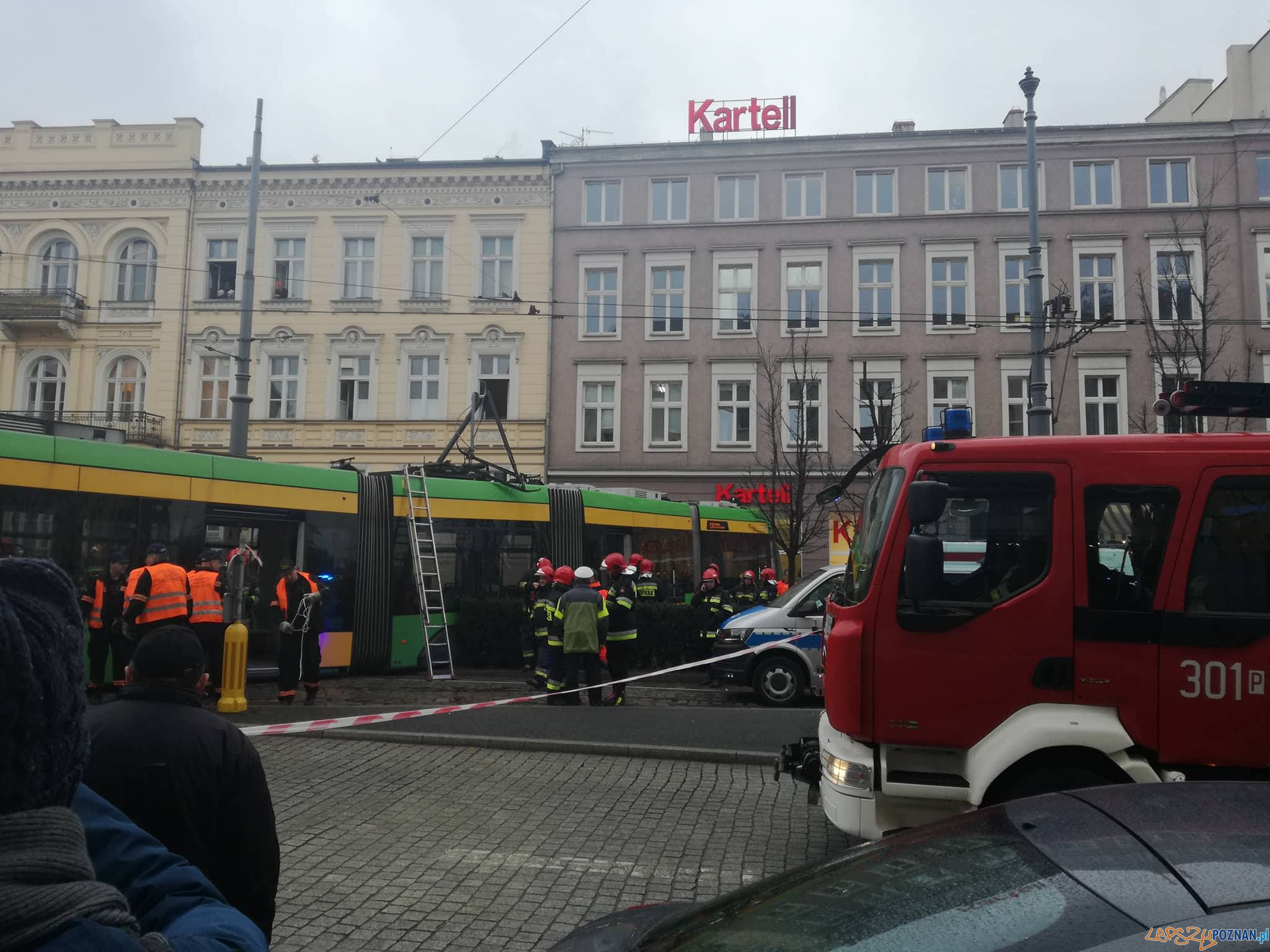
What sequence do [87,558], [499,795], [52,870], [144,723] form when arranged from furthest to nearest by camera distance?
[87,558] < [499,795] < [144,723] < [52,870]

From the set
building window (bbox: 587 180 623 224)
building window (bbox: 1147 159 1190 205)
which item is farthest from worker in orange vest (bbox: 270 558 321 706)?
building window (bbox: 1147 159 1190 205)

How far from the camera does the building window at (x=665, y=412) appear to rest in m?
32.1

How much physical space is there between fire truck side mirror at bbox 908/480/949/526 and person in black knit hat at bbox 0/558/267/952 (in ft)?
13.4

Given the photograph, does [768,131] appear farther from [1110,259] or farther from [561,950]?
[561,950]

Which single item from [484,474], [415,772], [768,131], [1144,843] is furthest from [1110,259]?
A: [1144,843]

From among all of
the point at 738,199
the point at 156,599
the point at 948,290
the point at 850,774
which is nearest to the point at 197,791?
the point at 850,774

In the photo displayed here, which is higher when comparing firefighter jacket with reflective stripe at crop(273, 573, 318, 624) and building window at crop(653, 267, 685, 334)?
building window at crop(653, 267, 685, 334)

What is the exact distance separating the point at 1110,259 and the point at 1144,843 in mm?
33053

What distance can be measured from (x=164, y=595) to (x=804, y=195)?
2595cm

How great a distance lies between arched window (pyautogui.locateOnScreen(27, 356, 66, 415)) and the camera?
32844 mm

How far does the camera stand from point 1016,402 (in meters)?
30.7

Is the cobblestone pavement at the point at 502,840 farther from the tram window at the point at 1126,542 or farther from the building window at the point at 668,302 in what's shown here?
the building window at the point at 668,302

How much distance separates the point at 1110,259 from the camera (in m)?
31.1

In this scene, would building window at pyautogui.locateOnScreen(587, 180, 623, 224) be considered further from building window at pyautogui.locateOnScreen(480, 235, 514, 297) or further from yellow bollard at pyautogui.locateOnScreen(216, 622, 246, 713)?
yellow bollard at pyautogui.locateOnScreen(216, 622, 246, 713)
